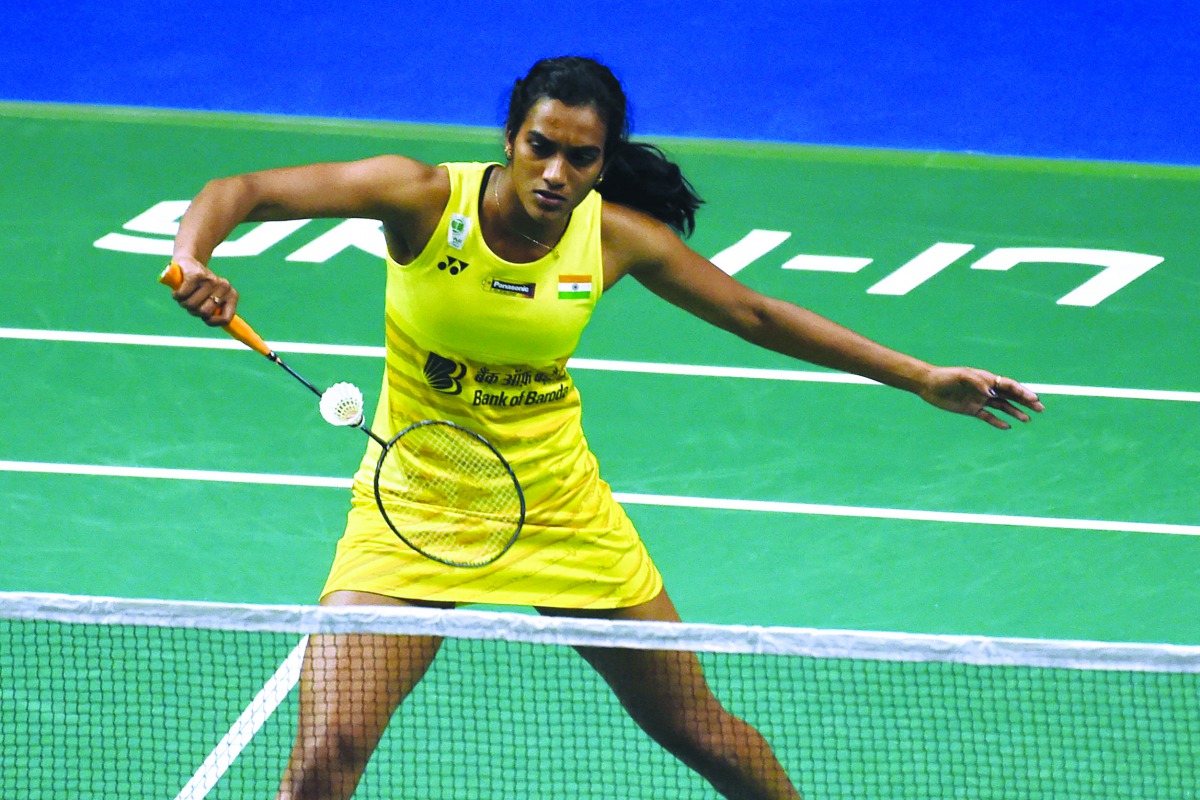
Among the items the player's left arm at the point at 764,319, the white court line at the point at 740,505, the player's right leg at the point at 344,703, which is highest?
the white court line at the point at 740,505

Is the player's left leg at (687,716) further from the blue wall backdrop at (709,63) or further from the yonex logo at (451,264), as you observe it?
the blue wall backdrop at (709,63)

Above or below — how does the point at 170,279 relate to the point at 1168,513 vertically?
below

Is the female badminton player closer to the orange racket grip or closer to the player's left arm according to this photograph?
the player's left arm

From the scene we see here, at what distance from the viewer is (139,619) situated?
11.8ft

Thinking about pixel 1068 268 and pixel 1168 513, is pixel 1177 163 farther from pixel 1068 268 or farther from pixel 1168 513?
pixel 1168 513

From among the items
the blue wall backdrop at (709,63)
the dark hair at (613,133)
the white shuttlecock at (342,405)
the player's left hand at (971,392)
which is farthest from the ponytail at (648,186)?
the blue wall backdrop at (709,63)

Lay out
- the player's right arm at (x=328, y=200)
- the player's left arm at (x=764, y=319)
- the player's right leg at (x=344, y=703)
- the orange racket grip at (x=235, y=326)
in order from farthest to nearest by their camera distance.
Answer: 1. the player's left arm at (x=764, y=319)
2. the player's right leg at (x=344, y=703)
3. the player's right arm at (x=328, y=200)
4. the orange racket grip at (x=235, y=326)

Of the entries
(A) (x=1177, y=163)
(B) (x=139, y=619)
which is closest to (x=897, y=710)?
(B) (x=139, y=619)

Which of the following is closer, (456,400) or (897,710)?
(456,400)

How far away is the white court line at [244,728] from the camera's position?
500 cm

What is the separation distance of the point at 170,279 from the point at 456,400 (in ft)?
3.13

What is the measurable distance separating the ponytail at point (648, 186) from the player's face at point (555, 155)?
1.01 feet

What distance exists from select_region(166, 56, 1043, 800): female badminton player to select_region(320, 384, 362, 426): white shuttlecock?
17cm

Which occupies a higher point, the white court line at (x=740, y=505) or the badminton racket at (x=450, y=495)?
the white court line at (x=740, y=505)
